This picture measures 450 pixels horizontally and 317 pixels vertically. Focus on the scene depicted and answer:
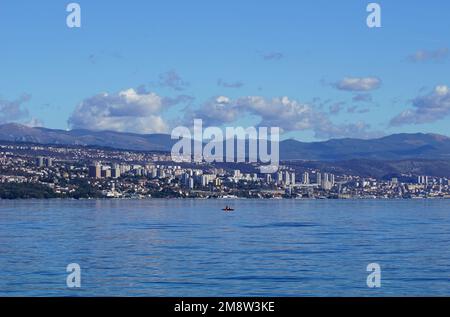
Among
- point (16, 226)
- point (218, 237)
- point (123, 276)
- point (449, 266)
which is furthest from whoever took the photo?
point (16, 226)

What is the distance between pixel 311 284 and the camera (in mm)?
39875

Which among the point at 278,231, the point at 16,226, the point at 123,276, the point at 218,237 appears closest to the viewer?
the point at 123,276

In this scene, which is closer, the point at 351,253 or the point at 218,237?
the point at 351,253
